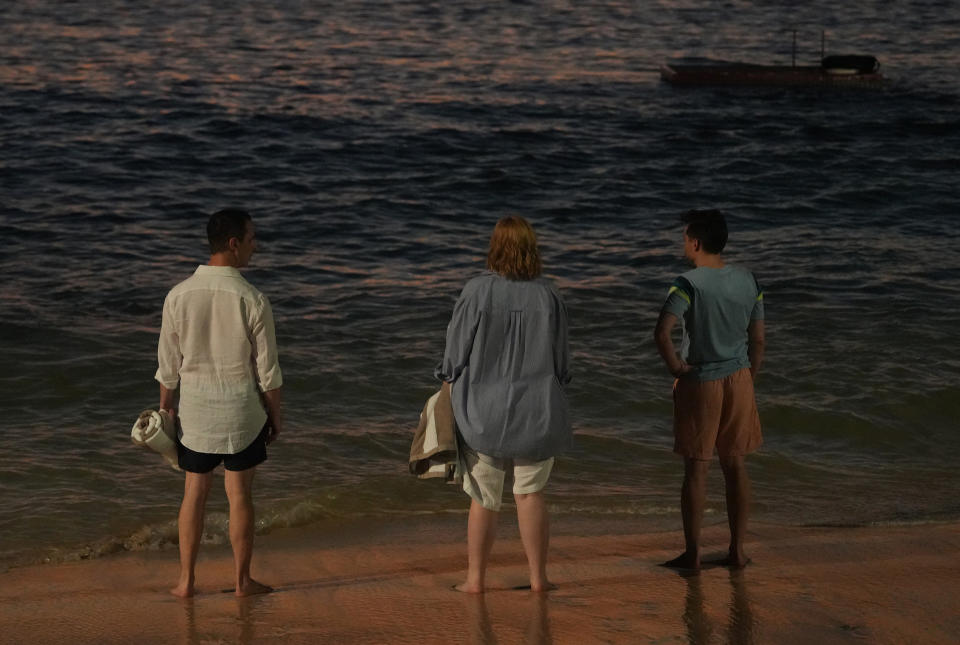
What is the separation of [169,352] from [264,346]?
0.38 m

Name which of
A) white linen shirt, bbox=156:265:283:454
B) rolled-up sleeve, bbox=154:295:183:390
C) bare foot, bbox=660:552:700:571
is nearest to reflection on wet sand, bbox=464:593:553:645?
bare foot, bbox=660:552:700:571

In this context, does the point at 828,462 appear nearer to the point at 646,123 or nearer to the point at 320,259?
the point at 320,259

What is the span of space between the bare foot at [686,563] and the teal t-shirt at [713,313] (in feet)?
2.79

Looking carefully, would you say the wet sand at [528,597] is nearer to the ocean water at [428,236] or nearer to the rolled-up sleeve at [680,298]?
the ocean water at [428,236]

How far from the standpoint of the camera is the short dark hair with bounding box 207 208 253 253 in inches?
205

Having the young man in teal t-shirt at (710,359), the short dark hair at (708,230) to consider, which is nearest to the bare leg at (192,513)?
the young man in teal t-shirt at (710,359)

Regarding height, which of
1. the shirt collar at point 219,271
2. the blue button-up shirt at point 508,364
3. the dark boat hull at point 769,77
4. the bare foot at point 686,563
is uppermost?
the dark boat hull at point 769,77

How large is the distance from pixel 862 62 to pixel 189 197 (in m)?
17.3

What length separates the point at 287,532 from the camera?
24.1 ft

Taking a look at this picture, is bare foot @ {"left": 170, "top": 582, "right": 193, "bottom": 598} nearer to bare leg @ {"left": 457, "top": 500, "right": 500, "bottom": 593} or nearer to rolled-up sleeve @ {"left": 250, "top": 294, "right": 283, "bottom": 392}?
rolled-up sleeve @ {"left": 250, "top": 294, "right": 283, "bottom": 392}

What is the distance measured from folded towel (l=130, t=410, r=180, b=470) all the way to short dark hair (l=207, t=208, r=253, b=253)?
2.27 ft

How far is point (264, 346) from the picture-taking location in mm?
5203

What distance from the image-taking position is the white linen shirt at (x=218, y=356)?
517 centimetres

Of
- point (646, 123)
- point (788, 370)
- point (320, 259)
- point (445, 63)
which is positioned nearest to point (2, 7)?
point (445, 63)
